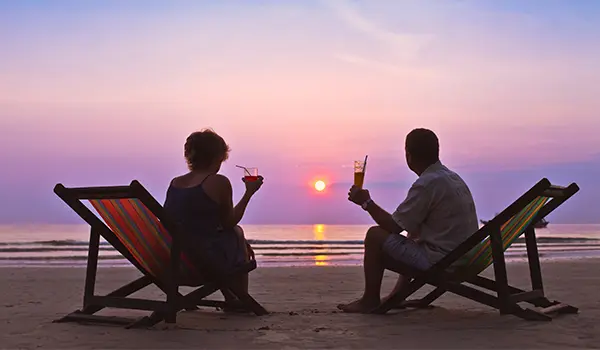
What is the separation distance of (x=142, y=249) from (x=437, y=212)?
2058 mm

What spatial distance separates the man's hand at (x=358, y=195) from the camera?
16.1 feet

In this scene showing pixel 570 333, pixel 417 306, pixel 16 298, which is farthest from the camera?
pixel 16 298

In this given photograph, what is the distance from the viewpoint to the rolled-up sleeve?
4777 mm

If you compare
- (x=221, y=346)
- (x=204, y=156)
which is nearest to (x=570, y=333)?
(x=221, y=346)

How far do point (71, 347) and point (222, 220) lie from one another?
144 cm

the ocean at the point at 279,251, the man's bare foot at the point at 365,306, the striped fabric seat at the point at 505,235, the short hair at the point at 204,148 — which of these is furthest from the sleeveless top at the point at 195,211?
the ocean at the point at 279,251

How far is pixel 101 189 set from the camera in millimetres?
4383

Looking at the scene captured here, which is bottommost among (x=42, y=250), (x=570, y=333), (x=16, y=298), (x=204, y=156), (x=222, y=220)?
(x=42, y=250)

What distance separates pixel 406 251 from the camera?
4.89 meters

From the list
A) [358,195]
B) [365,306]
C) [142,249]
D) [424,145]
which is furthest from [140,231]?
[424,145]

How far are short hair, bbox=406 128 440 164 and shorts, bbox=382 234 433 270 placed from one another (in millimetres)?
594

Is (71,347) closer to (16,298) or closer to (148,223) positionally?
(148,223)

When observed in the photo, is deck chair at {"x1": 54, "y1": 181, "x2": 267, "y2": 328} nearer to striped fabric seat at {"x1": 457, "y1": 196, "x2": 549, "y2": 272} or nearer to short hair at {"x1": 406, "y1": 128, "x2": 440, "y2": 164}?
short hair at {"x1": 406, "y1": 128, "x2": 440, "y2": 164}

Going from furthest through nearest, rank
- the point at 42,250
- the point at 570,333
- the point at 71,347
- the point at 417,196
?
the point at 42,250
the point at 417,196
the point at 570,333
the point at 71,347
